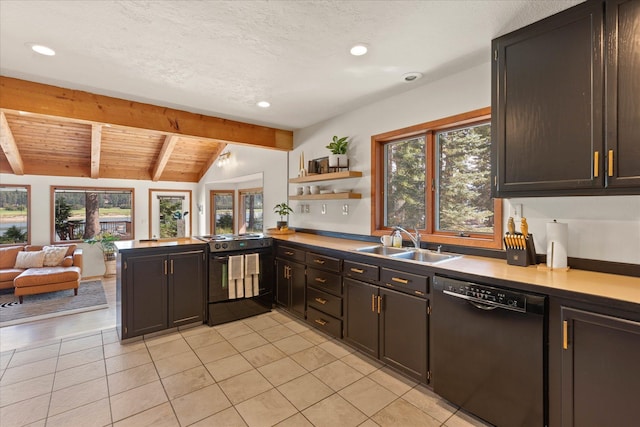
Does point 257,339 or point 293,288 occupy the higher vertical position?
point 293,288

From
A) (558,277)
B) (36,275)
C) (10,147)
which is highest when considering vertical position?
(10,147)

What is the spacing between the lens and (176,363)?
2629 millimetres

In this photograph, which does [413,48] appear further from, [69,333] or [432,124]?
[69,333]

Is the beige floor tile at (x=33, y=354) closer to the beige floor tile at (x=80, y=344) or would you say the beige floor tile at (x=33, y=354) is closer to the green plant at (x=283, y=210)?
the beige floor tile at (x=80, y=344)

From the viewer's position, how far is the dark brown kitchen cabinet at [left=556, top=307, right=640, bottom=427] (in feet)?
4.42

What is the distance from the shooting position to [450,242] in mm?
2689

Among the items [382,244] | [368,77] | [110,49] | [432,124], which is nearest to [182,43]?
[110,49]

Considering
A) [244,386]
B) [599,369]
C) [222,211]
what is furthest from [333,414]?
[222,211]

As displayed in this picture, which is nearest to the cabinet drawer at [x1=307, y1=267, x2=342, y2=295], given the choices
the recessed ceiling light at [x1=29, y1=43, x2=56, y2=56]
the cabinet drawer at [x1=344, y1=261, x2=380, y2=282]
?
the cabinet drawer at [x1=344, y1=261, x2=380, y2=282]

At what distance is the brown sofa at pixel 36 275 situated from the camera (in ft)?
14.7

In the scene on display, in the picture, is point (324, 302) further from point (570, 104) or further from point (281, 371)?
point (570, 104)

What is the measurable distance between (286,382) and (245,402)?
0.35 metres

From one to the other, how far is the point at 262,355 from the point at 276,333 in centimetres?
48

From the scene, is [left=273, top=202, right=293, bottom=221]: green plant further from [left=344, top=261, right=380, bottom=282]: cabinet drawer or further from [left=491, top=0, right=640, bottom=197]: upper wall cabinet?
[left=491, top=0, right=640, bottom=197]: upper wall cabinet
